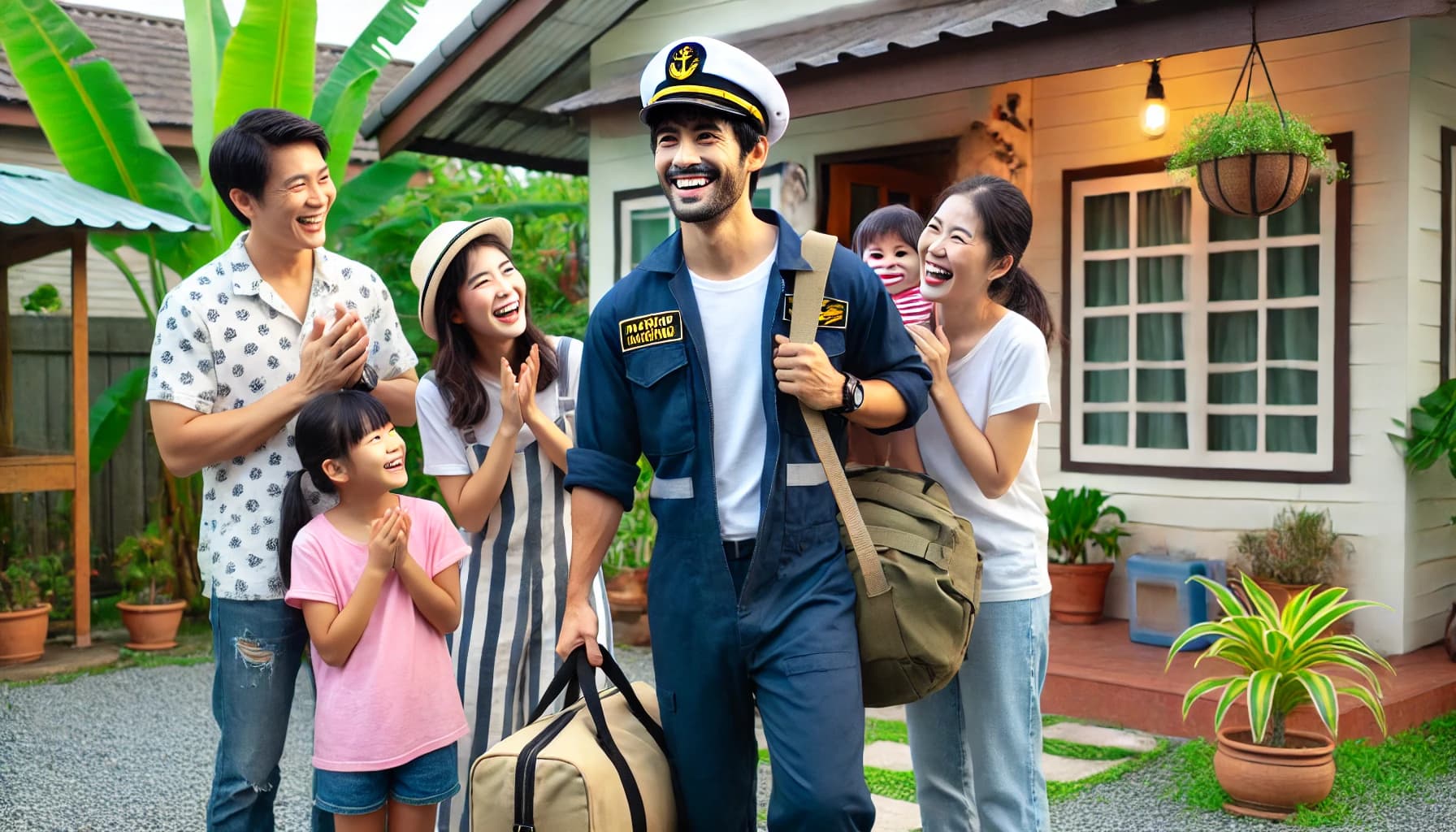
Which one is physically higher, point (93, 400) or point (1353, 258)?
point (1353, 258)

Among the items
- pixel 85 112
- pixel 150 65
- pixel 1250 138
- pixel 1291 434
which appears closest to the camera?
pixel 1250 138

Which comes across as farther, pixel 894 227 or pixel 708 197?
pixel 894 227

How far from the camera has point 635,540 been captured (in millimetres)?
8242

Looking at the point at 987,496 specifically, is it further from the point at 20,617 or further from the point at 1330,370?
the point at 20,617

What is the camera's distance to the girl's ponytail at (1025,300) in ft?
10.9

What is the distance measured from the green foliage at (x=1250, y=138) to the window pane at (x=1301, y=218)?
0.40m

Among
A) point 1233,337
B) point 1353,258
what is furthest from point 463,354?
point 1233,337

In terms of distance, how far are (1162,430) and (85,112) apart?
22.6 ft

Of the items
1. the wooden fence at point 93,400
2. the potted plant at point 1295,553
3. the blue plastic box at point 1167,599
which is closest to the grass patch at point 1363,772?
the potted plant at point 1295,553

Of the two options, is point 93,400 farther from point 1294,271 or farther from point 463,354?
point 1294,271

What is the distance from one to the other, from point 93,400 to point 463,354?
27.4ft

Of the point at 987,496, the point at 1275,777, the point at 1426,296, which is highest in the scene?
the point at 1426,296

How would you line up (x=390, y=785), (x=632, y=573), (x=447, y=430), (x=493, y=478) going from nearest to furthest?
(x=390, y=785)
(x=493, y=478)
(x=447, y=430)
(x=632, y=573)

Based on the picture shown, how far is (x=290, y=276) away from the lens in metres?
3.12
